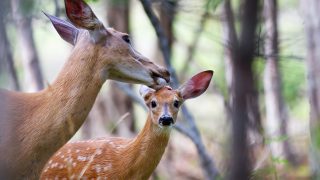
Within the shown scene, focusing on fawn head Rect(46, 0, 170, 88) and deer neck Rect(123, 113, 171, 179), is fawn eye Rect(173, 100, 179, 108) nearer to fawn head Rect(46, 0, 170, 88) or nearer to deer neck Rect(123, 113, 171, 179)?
deer neck Rect(123, 113, 171, 179)

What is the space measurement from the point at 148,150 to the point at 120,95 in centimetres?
643

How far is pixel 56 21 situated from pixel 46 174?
130 centimetres

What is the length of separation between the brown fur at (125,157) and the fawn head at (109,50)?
1.39 feet

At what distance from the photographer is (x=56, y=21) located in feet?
22.0

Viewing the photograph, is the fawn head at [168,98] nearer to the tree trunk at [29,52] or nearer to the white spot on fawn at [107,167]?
the white spot on fawn at [107,167]

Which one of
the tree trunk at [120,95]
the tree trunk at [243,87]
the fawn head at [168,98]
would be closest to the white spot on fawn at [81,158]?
the fawn head at [168,98]

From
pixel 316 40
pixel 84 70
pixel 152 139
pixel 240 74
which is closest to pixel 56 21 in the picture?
pixel 84 70

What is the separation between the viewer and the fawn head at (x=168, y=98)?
6.71 meters

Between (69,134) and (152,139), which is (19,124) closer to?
(69,134)

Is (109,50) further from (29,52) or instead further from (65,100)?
(29,52)

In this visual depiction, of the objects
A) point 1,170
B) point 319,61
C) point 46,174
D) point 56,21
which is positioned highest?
point 56,21

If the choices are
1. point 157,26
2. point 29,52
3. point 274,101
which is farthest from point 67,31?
point 274,101

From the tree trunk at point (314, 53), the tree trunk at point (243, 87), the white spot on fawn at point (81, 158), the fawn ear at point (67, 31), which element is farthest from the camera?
the white spot on fawn at point (81, 158)

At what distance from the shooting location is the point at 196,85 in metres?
7.23
